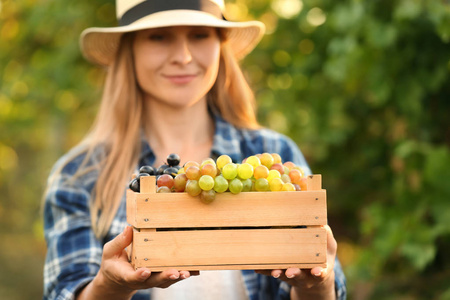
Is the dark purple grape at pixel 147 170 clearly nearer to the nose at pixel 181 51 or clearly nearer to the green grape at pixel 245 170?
the green grape at pixel 245 170

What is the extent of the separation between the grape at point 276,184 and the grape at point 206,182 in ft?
0.66

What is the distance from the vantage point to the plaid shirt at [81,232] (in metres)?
2.43

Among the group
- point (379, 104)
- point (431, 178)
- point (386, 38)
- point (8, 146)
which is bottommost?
point (8, 146)

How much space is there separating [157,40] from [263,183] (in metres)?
0.91

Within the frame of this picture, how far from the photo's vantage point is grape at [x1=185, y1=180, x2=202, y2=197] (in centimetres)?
186

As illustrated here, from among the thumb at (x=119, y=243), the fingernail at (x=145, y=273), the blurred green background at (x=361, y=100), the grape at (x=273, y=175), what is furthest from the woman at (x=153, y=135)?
the blurred green background at (x=361, y=100)

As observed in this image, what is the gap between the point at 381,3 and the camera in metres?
3.62

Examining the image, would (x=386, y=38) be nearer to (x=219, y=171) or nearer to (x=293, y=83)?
(x=293, y=83)

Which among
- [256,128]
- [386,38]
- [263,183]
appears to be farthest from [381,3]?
[263,183]

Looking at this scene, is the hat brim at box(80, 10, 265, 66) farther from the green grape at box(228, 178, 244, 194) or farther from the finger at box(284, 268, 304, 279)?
the finger at box(284, 268, 304, 279)

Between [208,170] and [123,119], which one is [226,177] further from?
[123,119]

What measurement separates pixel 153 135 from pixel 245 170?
38.4 inches

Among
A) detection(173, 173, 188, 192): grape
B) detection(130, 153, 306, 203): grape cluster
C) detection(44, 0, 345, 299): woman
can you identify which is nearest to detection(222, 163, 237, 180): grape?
detection(130, 153, 306, 203): grape cluster

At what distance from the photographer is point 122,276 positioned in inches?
76.4
